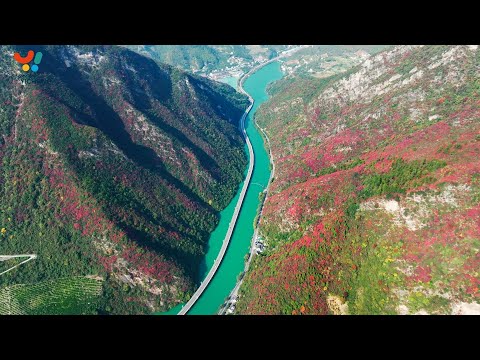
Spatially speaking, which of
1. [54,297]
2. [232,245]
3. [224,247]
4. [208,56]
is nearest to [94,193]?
[54,297]

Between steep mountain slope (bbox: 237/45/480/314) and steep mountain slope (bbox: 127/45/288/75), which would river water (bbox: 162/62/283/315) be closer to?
steep mountain slope (bbox: 237/45/480/314)

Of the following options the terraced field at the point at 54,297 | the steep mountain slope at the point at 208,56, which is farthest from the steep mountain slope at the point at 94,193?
the steep mountain slope at the point at 208,56

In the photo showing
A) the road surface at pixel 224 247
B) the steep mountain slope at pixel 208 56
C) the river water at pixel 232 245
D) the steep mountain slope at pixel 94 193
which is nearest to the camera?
the steep mountain slope at pixel 94 193

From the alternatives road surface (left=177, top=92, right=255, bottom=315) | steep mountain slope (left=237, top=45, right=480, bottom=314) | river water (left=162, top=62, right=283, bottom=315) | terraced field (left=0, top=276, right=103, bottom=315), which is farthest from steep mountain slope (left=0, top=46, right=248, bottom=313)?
steep mountain slope (left=237, top=45, right=480, bottom=314)

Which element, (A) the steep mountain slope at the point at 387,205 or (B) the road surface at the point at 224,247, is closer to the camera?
(A) the steep mountain slope at the point at 387,205

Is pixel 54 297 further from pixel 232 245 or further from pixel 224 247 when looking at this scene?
pixel 232 245

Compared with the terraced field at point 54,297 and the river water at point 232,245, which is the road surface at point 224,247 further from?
the terraced field at point 54,297

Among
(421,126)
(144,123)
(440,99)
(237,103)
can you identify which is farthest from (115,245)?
(237,103)
